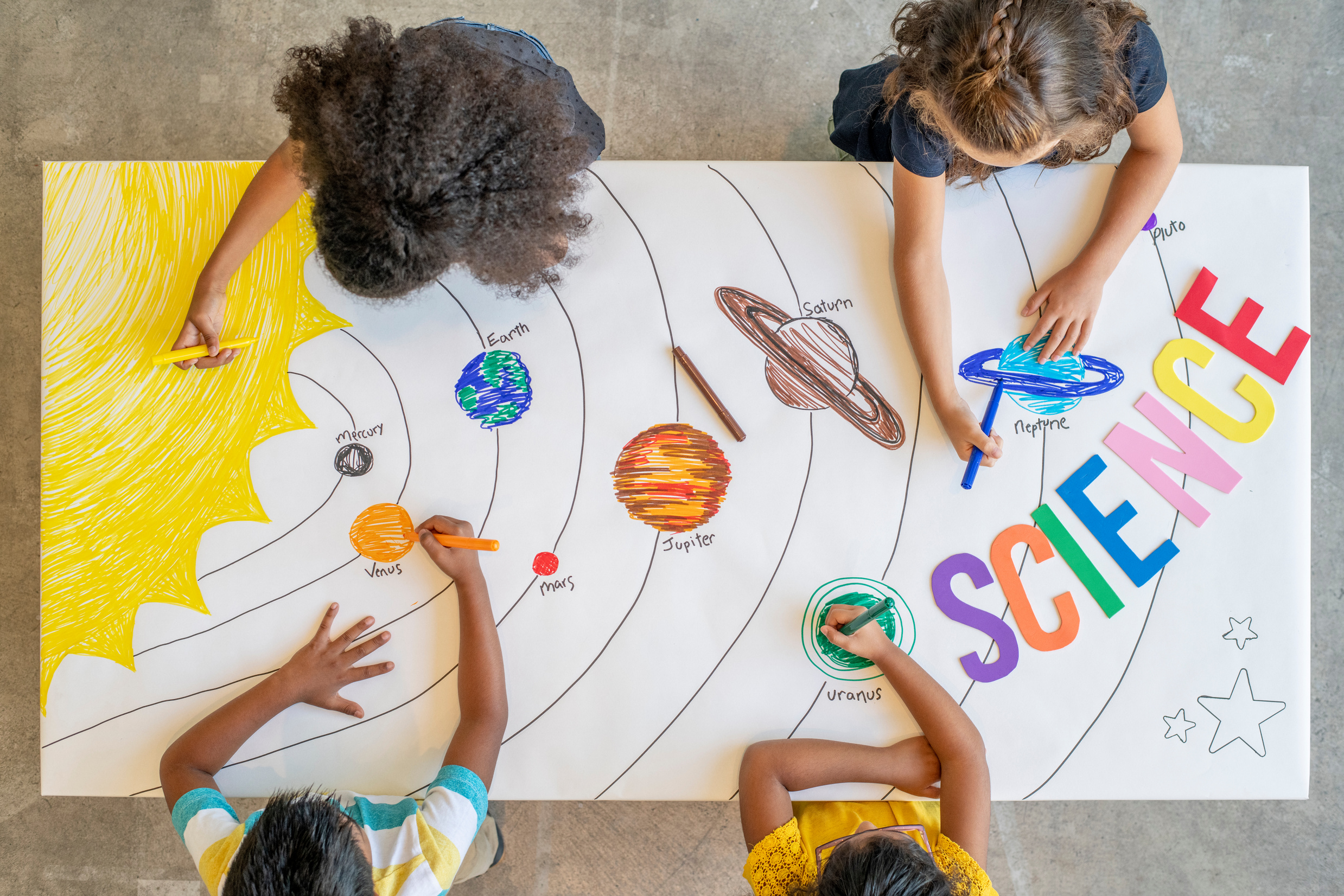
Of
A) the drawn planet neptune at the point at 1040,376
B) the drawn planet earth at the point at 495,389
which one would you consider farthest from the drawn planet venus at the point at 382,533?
the drawn planet neptune at the point at 1040,376

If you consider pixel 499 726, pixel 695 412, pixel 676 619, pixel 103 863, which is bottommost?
pixel 103 863

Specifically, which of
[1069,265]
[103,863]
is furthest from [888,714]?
[103,863]

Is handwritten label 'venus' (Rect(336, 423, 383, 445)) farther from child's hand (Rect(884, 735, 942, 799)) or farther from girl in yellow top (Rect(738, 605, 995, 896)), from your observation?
→ child's hand (Rect(884, 735, 942, 799))

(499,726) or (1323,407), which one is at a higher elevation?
(1323,407)

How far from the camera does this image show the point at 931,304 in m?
0.92

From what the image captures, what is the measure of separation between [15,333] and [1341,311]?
2426mm

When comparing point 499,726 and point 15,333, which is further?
point 15,333

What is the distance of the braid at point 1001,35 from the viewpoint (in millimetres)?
720

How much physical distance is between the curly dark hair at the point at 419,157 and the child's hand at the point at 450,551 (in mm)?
288

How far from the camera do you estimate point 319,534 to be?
934 mm

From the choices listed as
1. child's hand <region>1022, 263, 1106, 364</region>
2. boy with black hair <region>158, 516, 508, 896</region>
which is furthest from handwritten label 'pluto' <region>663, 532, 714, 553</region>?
child's hand <region>1022, 263, 1106, 364</region>

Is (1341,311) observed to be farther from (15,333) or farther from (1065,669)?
(15,333)

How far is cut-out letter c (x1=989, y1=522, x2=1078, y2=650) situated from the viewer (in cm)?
93

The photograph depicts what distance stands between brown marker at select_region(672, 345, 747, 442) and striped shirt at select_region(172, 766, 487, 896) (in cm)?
52
